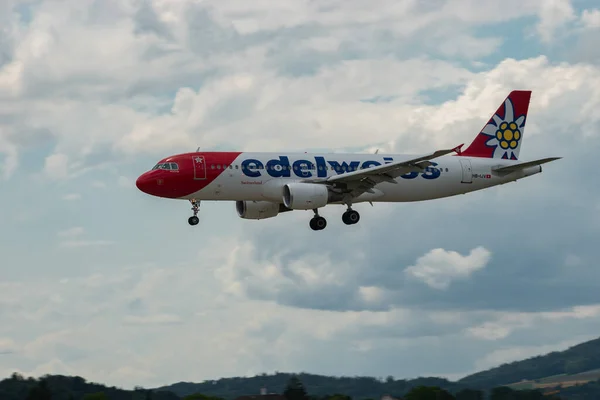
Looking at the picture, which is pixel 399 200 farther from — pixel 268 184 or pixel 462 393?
pixel 462 393

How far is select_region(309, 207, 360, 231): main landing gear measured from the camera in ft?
232

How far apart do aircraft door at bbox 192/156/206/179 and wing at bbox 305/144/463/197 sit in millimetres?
7171

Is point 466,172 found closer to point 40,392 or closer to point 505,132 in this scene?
point 505,132

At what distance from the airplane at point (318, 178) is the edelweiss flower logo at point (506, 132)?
77cm

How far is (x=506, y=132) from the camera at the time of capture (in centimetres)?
7881

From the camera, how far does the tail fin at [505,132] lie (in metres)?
77.6

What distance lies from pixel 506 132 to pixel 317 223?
60.0 feet

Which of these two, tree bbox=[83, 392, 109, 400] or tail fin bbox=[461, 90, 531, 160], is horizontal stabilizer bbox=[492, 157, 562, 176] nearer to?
tail fin bbox=[461, 90, 531, 160]

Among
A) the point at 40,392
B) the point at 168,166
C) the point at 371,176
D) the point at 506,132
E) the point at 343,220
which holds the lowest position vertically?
the point at 40,392

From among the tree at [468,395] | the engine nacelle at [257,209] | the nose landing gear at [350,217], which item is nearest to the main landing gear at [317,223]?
the nose landing gear at [350,217]

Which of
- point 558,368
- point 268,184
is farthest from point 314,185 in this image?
point 558,368

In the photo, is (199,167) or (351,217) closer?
(199,167)

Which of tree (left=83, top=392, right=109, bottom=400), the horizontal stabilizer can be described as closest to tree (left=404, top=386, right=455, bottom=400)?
tree (left=83, top=392, right=109, bottom=400)

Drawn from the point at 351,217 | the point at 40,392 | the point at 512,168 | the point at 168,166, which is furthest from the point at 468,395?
the point at 168,166
